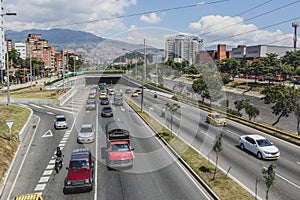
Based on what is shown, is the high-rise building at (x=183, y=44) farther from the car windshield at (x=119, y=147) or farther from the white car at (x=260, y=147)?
the car windshield at (x=119, y=147)

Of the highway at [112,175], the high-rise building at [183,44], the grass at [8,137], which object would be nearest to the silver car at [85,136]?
the highway at [112,175]

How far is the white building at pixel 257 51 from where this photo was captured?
164m

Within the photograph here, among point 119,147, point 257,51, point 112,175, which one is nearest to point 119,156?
point 119,147

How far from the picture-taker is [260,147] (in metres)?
24.0

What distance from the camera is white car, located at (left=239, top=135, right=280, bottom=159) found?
23.2 meters

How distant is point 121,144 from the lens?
22734 millimetres

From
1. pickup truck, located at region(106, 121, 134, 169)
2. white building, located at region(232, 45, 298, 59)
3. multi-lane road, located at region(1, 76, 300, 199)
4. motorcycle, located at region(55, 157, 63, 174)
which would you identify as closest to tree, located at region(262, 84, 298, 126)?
multi-lane road, located at region(1, 76, 300, 199)

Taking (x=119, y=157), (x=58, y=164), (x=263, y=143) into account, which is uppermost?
(x=263, y=143)

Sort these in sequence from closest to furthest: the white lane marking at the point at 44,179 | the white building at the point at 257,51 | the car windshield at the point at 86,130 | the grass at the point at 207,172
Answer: the grass at the point at 207,172
the white lane marking at the point at 44,179
the car windshield at the point at 86,130
the white building at the point at 257,51

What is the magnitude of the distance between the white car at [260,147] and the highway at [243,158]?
1.54 feet

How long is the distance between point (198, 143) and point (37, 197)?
17.6m

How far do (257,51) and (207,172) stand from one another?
6323 inches

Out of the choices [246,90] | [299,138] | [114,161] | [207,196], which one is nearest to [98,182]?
[114,161]

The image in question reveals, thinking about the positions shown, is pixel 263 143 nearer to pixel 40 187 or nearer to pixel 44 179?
pixel 44 179
